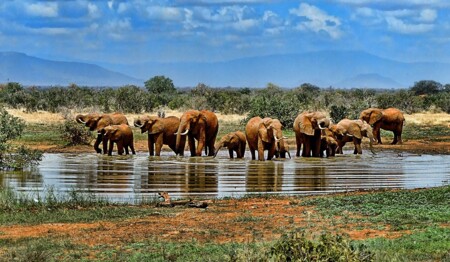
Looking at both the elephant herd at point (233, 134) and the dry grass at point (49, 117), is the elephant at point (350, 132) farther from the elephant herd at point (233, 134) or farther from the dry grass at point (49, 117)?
the dry grass at point (49, 117)

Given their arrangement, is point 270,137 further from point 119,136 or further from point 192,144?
point 119,136

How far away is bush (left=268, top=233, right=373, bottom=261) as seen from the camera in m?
9.81

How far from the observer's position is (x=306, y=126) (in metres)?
32.1

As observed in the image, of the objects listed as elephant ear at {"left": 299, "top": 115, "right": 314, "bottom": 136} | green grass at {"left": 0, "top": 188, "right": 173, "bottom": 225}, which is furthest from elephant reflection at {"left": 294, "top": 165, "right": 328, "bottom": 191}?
green grass at {"left": 0, "top": 188, "right": 173, "bottom": 225}

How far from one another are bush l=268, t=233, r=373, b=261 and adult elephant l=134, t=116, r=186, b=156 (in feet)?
74.1

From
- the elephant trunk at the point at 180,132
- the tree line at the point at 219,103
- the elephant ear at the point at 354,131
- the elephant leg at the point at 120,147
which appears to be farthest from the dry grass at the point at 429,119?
the elephant leg at the point at 120,147

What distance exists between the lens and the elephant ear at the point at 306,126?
105 ft

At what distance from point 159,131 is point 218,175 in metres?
7.72

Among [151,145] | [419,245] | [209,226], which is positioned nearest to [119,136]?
[151,145]

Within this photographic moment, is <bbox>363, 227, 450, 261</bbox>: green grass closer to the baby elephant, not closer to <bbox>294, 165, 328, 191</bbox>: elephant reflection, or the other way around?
<bbox>294, 165, 328, 191</bbox>: elephant reflection

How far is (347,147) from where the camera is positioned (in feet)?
128

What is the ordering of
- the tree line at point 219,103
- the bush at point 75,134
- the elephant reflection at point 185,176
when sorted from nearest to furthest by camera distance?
the elephant reflection at point 185,176 < the bush at point 75,134 < the tree line at point 219,103

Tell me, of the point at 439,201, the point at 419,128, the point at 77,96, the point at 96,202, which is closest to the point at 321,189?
the point at 439,201

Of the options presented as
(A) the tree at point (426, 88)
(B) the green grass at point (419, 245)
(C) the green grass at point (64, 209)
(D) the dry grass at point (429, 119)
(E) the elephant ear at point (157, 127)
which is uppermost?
(A) the tree at point (426, 88)
